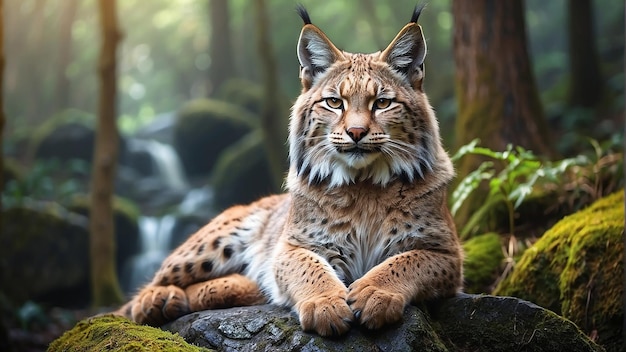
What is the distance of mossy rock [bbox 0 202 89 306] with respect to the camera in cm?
1331

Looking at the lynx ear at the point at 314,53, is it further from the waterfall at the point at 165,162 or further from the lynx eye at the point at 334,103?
the waterfall at the point at 165,162

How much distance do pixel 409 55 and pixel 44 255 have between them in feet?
36.4

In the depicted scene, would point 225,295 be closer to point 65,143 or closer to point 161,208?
point 161,208

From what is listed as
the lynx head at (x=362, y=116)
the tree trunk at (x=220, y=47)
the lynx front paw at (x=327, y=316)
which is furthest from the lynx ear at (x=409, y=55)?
the tree trunk at (x=220, y=47)

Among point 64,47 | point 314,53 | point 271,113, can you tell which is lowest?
point 271,113

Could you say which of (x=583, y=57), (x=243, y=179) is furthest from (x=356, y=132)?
(x=243, y=179)

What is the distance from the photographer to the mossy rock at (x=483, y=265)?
21.5ft

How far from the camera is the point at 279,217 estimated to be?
5.82 metres

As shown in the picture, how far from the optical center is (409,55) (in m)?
4.87

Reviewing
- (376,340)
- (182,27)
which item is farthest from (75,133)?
(376,340)

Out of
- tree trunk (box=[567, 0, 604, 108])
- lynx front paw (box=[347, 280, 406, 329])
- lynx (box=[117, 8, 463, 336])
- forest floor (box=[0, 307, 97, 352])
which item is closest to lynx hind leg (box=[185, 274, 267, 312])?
lynx (box=[117, 8, 463, 336])

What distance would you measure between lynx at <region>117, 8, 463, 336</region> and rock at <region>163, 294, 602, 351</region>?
0.52 feet

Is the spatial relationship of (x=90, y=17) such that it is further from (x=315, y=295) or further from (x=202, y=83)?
(x=315, y=295)

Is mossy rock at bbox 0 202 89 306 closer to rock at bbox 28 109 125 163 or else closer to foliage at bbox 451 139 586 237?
rock at bbox 28 109 125 163
